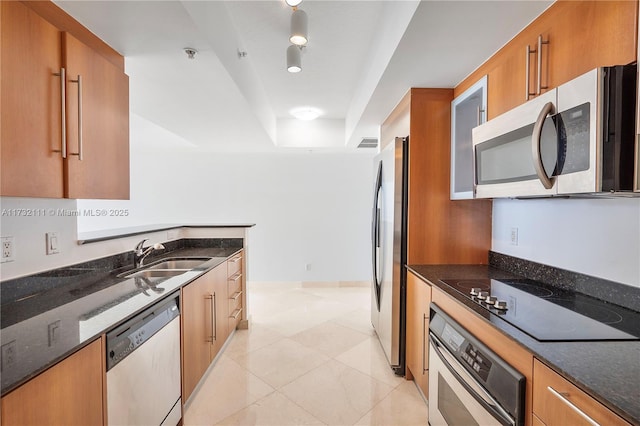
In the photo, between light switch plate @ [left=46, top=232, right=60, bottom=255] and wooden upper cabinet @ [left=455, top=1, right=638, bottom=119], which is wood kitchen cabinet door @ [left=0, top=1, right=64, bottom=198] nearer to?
light switch plate @ [left=46, top=232, right=60, bottom=255]

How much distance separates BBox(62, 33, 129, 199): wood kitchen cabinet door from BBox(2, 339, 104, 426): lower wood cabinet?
2.50 feet

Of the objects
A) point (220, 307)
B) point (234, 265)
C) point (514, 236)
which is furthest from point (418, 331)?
point (234, 265)

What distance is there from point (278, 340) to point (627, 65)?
3064 millimetres

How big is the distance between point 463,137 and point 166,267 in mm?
2646

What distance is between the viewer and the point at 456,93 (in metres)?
2.21

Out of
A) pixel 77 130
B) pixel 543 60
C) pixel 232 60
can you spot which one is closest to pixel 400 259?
pixel 543 60

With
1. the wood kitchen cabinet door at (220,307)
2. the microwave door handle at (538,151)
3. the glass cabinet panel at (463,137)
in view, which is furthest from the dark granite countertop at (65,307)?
the glass cabinet panel at (463,137)

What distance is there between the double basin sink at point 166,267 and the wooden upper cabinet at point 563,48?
2.39 metres

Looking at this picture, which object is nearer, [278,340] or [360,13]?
[360,13]

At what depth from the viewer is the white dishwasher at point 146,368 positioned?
1.21 meters

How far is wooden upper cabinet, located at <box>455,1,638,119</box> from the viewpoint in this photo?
3.29ft

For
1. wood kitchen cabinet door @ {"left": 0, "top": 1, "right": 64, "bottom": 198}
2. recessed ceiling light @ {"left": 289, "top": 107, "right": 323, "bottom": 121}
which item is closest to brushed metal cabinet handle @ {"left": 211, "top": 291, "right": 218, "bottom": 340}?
wood kitchen cabinet door @ {"left": 0, "top": 1, "right": 64, "bottom": 198}

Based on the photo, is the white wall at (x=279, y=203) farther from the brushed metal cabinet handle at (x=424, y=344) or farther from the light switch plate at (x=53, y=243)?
the light switch plate at (x=53, y=243)

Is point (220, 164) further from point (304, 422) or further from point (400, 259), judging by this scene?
point (304, 422)
